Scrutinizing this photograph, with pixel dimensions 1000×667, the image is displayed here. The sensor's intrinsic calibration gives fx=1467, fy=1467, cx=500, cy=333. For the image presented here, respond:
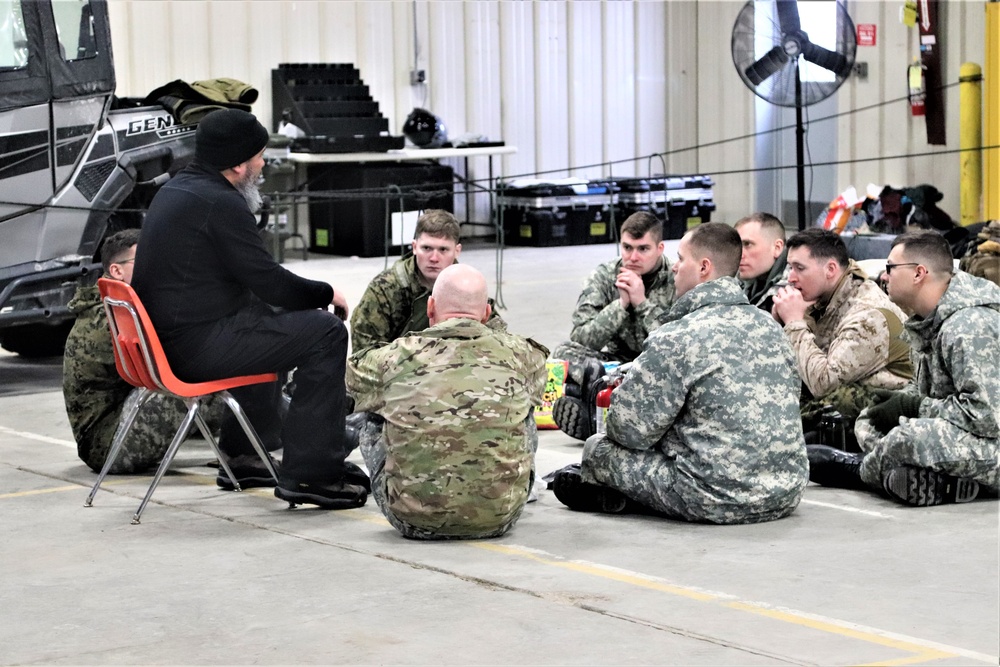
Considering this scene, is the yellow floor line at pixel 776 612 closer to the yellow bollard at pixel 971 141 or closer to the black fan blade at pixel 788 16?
the black fan blade at pixel 788 16

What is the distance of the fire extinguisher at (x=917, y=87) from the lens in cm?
1542

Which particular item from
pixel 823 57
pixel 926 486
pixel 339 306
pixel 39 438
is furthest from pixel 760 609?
pixel 823 57

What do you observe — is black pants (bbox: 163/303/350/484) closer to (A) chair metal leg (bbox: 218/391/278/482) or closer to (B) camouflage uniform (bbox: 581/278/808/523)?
(A) chair metal leg (bbox: 218/391/278/482)

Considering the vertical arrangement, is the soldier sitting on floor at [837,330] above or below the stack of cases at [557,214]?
below

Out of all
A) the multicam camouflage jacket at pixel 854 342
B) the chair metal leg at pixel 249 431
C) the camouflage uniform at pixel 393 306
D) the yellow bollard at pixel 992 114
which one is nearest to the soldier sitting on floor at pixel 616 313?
the camouflage uniform at pixel 393 306

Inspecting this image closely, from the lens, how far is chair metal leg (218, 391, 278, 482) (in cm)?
565

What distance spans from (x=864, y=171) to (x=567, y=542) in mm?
12513

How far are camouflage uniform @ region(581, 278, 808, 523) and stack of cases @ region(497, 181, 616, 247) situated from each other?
38.5ft

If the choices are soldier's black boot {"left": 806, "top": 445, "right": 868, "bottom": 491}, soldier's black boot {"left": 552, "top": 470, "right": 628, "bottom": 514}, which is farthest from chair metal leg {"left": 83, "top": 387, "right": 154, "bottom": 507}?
soldier's black boot {"left": 806, "top": 445, "right": 868, "bottom": 491}

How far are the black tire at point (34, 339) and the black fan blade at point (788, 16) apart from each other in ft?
19.7

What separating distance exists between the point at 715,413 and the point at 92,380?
2.82 meters

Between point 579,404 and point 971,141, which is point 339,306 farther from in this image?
point 971,141

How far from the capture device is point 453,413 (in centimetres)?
485

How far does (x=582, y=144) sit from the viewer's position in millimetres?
19188
